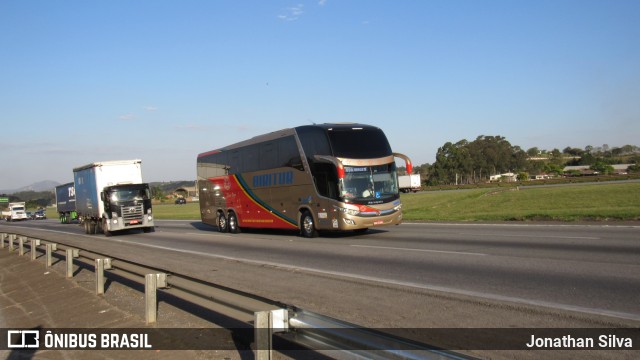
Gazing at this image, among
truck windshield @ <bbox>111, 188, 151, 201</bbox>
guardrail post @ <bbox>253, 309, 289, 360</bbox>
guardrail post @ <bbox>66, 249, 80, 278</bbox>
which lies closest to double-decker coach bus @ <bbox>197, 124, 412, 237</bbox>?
Answer: truck windshield @ <bbox>111, 188, 151, 201</bbox>

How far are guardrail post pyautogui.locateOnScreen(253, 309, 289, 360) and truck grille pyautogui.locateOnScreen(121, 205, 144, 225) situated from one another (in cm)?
2729

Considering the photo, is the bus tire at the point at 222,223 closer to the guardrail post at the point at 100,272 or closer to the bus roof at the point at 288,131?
the bus roof at the point at 288,131

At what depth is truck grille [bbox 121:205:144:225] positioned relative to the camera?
2992cm

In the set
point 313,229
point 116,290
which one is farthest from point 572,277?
point 313,229

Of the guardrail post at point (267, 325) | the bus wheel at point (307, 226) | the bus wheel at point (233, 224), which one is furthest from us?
the bus wheel at point (233, 224)

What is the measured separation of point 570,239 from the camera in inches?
599

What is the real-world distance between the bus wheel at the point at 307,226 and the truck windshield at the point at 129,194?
511 inches

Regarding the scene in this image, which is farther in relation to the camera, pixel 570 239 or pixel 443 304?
pixel 570 239

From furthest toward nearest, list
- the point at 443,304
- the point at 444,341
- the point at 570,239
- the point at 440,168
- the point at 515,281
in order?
the point at 440,168 < the point at 570,239 < the point at 515,281 < the point at 443,304 < the point at 444,341

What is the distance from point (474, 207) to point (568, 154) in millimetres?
182051

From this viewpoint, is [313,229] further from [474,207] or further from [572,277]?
[474,207]

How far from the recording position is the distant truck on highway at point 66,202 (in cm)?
5303

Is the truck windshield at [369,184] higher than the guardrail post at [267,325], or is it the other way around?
the truck windshield at [369,184]

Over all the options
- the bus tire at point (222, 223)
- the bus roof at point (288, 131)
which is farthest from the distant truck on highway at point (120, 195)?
the bus roof at point (288, 131)
